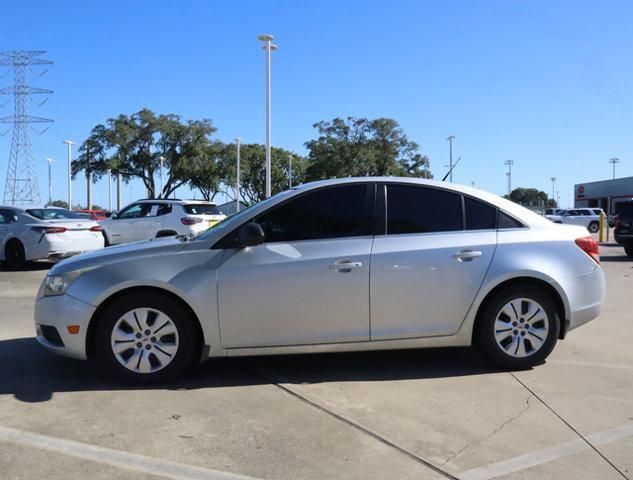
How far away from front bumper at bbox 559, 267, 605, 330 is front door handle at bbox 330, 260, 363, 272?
5.91 ft

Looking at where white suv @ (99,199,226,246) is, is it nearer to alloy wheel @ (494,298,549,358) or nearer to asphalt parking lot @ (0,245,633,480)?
asphalt parking lot @ (0,245,633,480)

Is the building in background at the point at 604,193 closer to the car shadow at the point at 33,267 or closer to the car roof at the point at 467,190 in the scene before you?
the car shadow at the point at 33,267

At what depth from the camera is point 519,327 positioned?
4863 mm

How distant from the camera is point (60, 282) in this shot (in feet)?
15.0

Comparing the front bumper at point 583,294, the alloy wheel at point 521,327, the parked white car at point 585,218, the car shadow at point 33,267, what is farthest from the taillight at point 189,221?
the parked white car at point 585,218

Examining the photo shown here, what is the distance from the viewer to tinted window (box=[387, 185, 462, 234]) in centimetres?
485

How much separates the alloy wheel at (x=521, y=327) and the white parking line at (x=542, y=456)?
1146 mm

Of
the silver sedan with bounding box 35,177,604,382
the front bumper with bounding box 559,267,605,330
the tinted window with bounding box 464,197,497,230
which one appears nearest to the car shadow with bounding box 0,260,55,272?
the silver sedan with bounding box 35,177,604,382

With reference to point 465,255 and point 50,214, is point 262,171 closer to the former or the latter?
point 50,214

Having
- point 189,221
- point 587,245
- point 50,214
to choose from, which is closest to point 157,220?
point 189,221

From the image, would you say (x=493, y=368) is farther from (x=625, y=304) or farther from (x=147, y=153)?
(x=147, y=153)

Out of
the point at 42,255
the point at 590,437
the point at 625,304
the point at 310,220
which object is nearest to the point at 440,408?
the point at 590,437

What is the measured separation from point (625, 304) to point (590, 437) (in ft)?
18.4

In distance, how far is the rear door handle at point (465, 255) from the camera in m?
4.74
